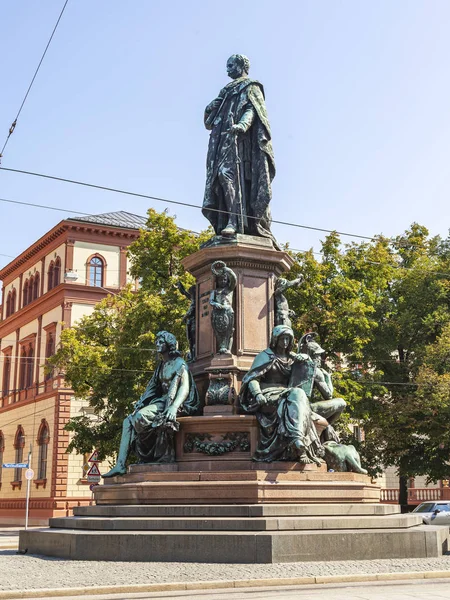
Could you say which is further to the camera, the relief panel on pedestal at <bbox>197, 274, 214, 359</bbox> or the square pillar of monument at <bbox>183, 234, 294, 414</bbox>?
the relief panel on pedestal at <bbox>197, 274, 214, 359</bbox>

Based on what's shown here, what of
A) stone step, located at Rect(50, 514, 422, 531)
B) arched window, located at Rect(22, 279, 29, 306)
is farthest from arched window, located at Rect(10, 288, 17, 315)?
stone step, located at Rect(50, 514, 422, 531)

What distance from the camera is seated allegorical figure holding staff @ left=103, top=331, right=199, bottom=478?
492 inches

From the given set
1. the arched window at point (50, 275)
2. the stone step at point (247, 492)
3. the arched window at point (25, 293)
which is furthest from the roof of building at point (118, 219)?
the stone step at point (247, 492)

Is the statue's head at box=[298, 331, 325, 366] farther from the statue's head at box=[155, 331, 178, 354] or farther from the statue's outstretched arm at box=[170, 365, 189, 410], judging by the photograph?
the statue's head at box=[155, 331, 178, 354]

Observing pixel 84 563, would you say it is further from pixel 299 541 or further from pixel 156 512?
pixel 299 541

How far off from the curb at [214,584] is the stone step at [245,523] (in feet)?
5.26

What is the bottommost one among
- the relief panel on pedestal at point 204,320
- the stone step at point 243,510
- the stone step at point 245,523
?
the stone step at point 245,523

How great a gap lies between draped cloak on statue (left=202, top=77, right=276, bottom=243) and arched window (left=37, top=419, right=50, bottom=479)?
31284 mm

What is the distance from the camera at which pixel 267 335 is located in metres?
13.8

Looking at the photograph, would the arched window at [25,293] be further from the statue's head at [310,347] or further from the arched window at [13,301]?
the statue's head at [310,347]

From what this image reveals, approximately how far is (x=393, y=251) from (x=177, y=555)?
27560 mm

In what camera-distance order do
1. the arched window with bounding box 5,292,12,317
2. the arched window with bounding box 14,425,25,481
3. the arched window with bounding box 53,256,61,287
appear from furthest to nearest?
1. the arched window with bounding box 5,292,12,317
2. the arched window with bounding box 14,425,25,481
3. the arched window with bounding box 53,256,61,287

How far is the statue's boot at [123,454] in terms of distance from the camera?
12.6 meters

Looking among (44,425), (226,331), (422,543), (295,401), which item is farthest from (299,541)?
(44,425)
